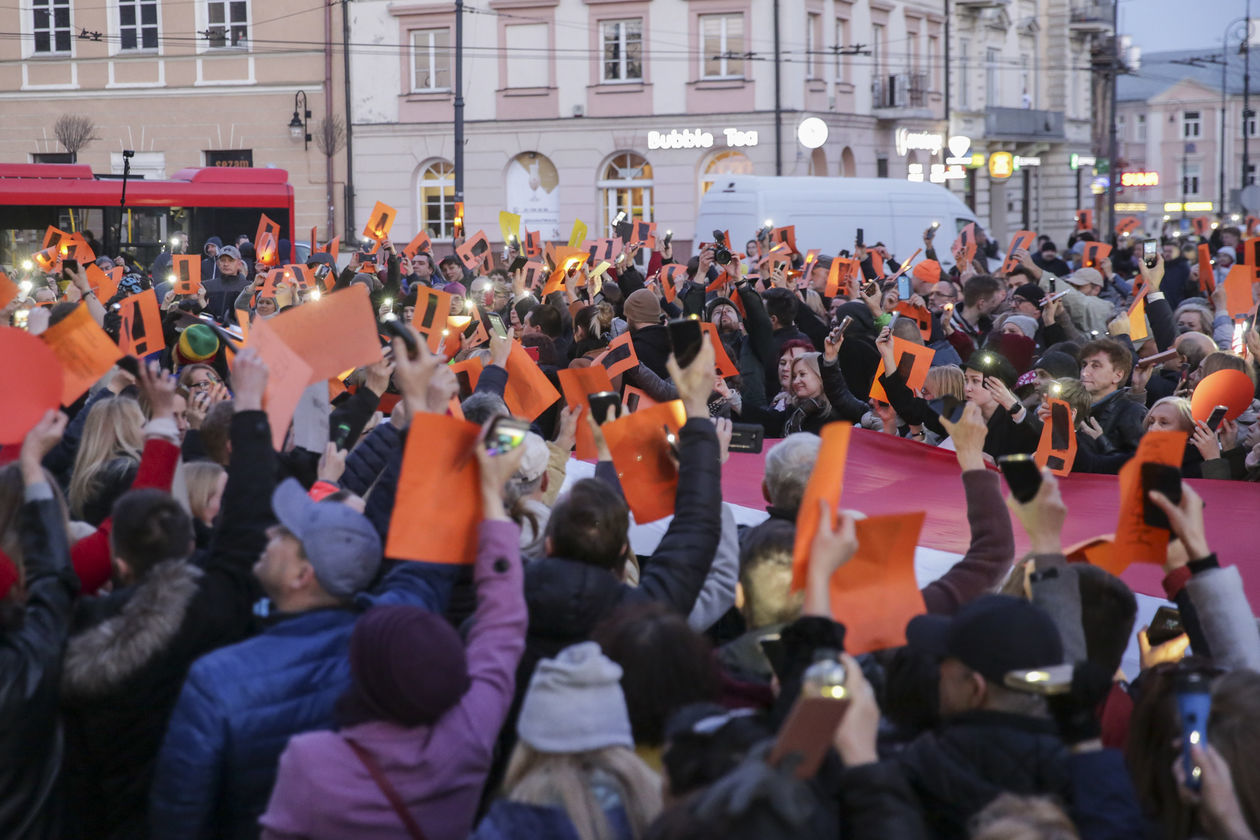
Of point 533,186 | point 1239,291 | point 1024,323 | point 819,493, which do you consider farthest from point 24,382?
point 533,186

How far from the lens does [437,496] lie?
3.13 m

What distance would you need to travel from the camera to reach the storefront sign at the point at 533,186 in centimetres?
3575

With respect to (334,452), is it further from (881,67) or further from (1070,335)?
(881,67)

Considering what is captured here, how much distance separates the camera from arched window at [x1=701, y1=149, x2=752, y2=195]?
3459 cm

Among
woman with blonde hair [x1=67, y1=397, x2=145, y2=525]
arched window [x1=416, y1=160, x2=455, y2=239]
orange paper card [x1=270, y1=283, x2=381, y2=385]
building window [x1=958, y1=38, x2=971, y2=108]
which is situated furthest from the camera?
building window [x1=958, y1=38, x2=971, y2=108]

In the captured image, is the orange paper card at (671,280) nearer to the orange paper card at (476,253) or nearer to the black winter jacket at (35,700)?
the orange paper card at (476,253)

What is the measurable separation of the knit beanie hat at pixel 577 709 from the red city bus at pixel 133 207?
20.8 metres

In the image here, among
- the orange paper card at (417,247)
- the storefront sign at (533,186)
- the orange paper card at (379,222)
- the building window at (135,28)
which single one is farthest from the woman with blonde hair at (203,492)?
the building window at (135,28)

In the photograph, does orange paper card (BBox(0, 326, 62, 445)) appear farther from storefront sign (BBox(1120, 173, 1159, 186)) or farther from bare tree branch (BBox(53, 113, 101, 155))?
storefront sign (BBox(1120, 173, 1159, 186))

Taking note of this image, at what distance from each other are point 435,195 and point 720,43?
7.85 metres

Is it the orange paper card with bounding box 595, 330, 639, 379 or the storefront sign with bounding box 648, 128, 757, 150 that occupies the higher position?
the storefront sign with bounding box 648, 128, 757, 150

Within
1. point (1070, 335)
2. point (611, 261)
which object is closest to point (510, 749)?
point (1070, 335)

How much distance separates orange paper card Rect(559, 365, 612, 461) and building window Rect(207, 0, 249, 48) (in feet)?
108

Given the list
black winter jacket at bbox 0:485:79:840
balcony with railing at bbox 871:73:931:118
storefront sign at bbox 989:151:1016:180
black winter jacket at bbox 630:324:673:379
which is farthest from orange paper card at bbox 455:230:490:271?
storefront sign at bbox 989:151:1016:180
